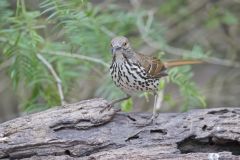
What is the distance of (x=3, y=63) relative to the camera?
21.9ft

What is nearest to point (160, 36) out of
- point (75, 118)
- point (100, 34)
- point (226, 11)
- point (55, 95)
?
point (226, 11)

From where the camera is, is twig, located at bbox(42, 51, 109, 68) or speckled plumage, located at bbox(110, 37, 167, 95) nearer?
speckled plumage, located at bbox(110, 37, 167, 95)

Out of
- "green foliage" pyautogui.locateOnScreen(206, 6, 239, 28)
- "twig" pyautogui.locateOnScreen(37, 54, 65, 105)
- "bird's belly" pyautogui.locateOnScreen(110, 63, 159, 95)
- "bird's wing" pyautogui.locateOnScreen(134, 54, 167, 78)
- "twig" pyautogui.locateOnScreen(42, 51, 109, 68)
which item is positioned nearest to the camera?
"bird's belly" pyautogui.locateOnScreen(110, 63, 159, 95)

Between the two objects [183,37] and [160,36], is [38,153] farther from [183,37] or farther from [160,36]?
A: [183,37]

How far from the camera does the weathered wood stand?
4.17 meters

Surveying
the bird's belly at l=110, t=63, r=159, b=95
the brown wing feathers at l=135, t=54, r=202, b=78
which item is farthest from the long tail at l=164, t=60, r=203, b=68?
the bird's belly at l=110, t=63, r=159, b=95

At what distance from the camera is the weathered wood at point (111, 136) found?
13.7ft

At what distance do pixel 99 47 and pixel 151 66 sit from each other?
958mm

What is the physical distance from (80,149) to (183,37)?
515cm

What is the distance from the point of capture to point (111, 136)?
4.39m

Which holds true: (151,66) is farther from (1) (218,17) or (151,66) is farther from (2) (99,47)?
(1) (218,17)

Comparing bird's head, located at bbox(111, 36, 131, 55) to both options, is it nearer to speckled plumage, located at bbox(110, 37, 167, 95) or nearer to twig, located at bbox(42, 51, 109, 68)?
speckled plumage, located at bbox(110, 37, 167, 95)

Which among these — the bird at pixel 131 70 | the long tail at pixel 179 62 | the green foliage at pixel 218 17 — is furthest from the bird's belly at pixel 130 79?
the green foliage at pixel 218 17

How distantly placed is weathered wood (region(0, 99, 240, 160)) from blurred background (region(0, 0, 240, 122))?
82 cm
